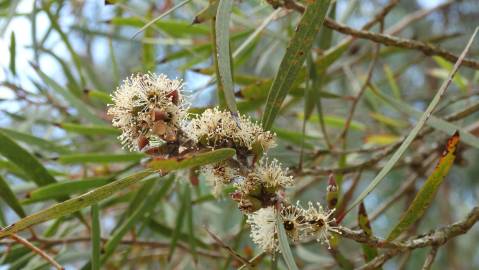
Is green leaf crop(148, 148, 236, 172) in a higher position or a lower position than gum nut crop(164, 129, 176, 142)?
lower

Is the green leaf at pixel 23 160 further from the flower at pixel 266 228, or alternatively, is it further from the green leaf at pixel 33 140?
the flower at pixel 266 228

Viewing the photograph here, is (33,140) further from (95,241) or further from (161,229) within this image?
(95,241)

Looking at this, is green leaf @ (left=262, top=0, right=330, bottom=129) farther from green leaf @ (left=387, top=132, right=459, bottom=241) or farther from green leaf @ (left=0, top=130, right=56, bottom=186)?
green leaf @ (left=0, top=130, right=56, bottom=186)

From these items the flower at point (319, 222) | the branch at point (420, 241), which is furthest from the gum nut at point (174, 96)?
the branch at point (420, 241)

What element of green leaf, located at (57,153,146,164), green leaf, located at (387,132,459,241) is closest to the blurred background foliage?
green leaf, located at (57,153,146,164)

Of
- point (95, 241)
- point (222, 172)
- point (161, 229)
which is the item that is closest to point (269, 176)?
point (222, 172)

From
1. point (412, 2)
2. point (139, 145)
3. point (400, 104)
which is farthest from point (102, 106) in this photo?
point (412, 2)

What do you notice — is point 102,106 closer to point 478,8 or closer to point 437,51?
point 437,51
